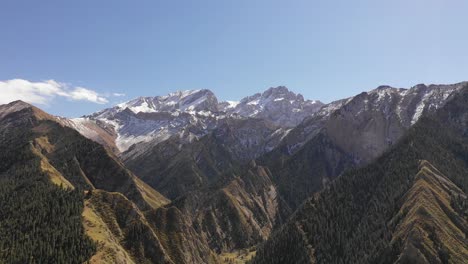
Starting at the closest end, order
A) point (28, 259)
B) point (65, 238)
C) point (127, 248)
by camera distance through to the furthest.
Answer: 1. point (28, 259)
2. point (65, 238)
3. point (127, 248)

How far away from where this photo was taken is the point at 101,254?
556 feet

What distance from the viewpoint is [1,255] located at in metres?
167

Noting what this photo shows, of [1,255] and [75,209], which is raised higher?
[75,209]

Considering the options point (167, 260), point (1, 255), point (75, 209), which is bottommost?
point (167, 260)

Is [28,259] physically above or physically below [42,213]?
below

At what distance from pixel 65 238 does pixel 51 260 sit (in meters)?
11.0

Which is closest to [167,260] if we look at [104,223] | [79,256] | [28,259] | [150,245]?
[150,245]

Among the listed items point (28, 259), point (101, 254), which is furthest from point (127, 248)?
point (28, 259)

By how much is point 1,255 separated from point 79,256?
28.9 meters

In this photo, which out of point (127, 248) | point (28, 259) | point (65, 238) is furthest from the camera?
point (127, 248)

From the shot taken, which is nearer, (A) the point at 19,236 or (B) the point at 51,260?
(B) the point at 51,260

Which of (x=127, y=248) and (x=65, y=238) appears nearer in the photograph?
(x=65, y=238)

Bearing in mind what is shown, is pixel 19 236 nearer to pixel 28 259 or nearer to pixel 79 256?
pixel 28 259

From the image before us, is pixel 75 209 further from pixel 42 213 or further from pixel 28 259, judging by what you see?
pixel 28 259
